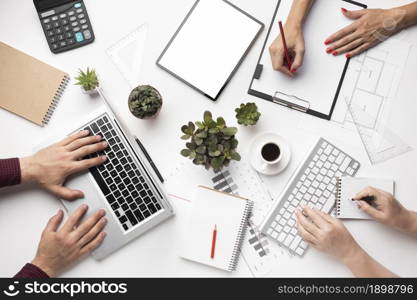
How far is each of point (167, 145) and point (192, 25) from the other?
39 cm

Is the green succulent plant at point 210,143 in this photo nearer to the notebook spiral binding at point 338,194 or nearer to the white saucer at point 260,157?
the white saucer at point 260,157

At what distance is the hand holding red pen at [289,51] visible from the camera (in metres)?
1.34

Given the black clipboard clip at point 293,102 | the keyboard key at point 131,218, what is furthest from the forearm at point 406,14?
the keyboard key at point 131,218

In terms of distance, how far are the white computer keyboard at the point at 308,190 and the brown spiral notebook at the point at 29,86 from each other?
2.51ft

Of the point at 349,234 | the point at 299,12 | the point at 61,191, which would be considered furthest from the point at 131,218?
the point at 299,12

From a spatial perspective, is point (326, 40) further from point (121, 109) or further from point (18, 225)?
point (18, 225)

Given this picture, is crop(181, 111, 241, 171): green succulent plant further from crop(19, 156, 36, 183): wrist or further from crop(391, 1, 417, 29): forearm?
crop(391, 1, 417, 29): forearm

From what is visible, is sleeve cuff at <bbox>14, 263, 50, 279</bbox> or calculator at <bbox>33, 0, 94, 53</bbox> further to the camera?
calculator at <bbox>33, 0, 94, 53</bbox>

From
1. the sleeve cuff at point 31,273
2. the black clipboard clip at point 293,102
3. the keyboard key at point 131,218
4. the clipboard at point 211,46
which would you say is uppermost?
the clipboard at point 211,46

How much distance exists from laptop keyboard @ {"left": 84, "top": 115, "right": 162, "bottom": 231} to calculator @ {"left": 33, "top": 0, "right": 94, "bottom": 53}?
1.04 feet

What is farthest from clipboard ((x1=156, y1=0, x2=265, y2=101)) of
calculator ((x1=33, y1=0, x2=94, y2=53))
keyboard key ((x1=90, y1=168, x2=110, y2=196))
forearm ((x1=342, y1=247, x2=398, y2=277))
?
forearm ((x1=342, y1=247, x2=398, y2=277))

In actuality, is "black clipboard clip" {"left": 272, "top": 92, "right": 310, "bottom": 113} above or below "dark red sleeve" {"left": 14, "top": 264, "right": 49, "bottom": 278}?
above

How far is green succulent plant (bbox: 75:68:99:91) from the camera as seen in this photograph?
135 centimetres

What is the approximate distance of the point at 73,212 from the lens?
134 centimetres
